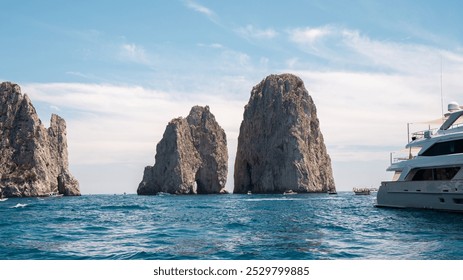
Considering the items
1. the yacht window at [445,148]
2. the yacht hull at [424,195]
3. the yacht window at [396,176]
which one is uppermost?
the yacht window at [445,148]

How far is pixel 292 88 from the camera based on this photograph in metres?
142

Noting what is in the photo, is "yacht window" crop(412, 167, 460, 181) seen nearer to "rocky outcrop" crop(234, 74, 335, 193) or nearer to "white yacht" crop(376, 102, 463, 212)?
"white yacht" crop(376, 102, 463, 212)

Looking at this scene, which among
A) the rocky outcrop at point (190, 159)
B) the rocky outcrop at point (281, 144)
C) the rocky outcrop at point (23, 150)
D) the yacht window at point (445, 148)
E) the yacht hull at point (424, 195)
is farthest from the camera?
the rocky outcrop at point (190, 159)

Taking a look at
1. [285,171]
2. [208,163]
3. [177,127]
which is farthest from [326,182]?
[177,127]

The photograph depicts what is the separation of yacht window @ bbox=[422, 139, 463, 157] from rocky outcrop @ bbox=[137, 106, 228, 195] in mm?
112338

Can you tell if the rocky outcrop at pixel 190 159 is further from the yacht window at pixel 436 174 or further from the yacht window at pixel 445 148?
the yacht window at pixel 445 148

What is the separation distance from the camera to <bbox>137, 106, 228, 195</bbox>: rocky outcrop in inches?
5492

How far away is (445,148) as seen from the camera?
28672 mm

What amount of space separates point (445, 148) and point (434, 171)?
1.84 meters

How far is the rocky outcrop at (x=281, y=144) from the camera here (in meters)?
130

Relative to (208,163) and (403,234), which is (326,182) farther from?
(403,234)

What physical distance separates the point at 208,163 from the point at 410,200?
125 metres

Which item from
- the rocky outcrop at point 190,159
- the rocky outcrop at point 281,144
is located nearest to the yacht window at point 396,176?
the rocky outcrop at point 281,144

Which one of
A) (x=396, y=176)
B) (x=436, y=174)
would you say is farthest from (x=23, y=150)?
(x=436, y=174)
